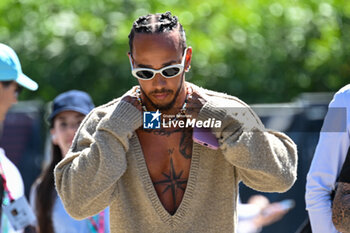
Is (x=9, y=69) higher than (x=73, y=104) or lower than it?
higher

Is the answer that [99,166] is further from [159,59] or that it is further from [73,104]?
[73,104]

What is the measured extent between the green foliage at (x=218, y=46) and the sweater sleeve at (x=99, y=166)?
438 centimetres

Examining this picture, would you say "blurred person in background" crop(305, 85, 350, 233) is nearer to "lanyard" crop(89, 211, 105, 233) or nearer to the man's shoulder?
the man's shoulder

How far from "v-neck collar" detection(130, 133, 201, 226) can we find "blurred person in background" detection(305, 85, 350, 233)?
2.10 ft

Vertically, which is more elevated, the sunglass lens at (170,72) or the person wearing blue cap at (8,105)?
the sunglass lens at (170,72)

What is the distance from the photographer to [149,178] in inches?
125

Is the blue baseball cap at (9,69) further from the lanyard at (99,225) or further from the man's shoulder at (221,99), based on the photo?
the man's shoulder at (221,99)

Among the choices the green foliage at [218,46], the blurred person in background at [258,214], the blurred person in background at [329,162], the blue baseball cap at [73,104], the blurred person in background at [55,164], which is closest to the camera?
the blurred person in background at [329,162]

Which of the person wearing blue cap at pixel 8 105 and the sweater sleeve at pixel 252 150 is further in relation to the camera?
the person wearing blue cap at pixel 8 105

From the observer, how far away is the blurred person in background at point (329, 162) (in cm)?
341

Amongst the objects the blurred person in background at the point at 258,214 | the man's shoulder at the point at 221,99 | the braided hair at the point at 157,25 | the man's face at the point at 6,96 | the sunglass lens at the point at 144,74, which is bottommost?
the blurred person in background at the point at 258,214

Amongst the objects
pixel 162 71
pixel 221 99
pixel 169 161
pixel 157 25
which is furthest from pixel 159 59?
pixel 169 161

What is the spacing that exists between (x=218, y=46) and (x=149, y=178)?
488 cm

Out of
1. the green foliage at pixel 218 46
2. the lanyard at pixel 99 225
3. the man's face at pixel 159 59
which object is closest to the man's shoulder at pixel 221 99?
the man's face at pixel 159 59
